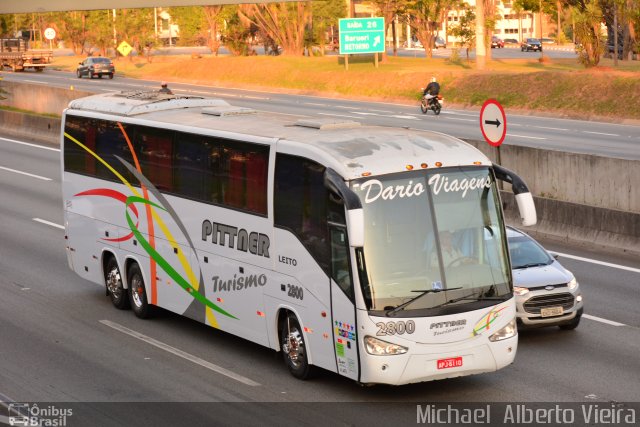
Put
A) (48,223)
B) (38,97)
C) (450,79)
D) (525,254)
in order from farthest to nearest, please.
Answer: (450,79), (38,97), (48,223), (525,254)

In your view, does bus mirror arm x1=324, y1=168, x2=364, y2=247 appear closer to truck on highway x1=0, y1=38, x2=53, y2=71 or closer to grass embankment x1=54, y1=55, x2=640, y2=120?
grass embankment x1=54, y1=55, x2=640, y2=120

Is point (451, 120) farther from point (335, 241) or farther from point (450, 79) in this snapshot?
point (335, 241)

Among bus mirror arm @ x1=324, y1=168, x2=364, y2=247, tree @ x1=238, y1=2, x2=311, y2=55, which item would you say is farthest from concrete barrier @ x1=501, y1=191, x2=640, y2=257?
tree @ x1=238, y1=2, x2=311, y2=55

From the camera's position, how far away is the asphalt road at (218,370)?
42.1 feet

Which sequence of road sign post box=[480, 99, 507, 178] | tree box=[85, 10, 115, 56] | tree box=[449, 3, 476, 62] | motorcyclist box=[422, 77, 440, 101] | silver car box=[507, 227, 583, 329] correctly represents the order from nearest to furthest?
1. silver car box=[507, 227, 583, 329]
2. road sign post box=[480, 99, 507, 178]
3. motorcyclist box=[422, 77, 440, 101]
4. tree box=[449, 3, 476, 62]
5. tree box=[85, 10, 115, 56]

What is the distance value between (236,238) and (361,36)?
6075 cm

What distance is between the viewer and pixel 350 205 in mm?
→ 12062

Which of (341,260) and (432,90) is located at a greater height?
(432,90)

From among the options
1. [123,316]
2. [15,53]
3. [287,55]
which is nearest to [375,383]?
[123,316]

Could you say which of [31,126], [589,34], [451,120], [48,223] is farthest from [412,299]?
[589,34]

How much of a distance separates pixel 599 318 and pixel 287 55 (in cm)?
7256

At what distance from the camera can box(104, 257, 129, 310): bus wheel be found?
18.7 m

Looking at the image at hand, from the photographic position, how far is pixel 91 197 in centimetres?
1938

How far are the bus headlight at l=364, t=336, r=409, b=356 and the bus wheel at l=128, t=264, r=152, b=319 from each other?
6.24 m
